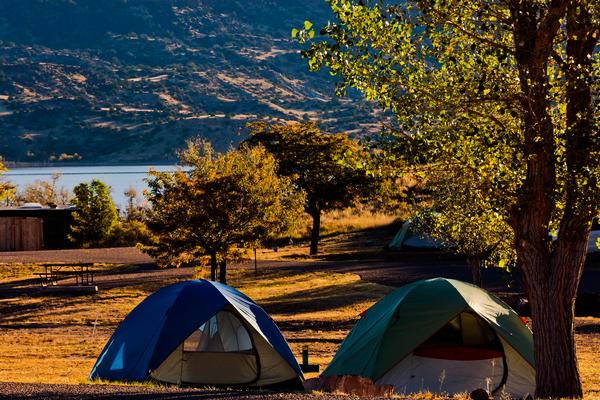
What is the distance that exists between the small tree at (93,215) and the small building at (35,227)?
219 centimetres

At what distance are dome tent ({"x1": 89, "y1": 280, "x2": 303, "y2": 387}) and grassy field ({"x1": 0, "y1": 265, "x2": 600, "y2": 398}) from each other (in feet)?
3.53

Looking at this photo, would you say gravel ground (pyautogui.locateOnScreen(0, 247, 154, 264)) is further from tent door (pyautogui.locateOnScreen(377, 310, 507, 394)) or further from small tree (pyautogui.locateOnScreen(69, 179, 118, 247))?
tent door (pyautogui.locateOnScreen(377, 310, 507, 394))

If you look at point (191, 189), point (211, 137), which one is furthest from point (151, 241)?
point (211, 137)

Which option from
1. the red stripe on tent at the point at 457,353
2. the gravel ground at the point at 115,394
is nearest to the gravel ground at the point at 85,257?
the red stripe on tent at the point at 457,353

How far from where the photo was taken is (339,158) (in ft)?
40.0

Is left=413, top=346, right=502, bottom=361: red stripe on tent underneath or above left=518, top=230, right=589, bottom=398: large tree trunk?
underneath

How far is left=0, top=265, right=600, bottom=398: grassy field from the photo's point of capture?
1975 cm

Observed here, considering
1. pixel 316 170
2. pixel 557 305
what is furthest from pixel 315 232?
pixel 557 305

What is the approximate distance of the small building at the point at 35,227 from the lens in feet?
195

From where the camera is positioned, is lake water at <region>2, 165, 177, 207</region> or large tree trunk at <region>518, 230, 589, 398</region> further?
lake water at <region>2, 165, 177, 207</region>

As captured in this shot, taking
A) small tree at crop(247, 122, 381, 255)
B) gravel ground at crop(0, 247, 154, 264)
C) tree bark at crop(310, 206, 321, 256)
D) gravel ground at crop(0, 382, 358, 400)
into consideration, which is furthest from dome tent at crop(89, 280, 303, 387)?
tree bark at crop(310, 206, 321, 256)

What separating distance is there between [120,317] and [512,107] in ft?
62.5

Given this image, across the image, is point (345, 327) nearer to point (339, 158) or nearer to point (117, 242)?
point (339, 158)

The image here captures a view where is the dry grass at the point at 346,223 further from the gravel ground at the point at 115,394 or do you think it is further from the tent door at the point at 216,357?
the gravel ground at the point at 115,394
